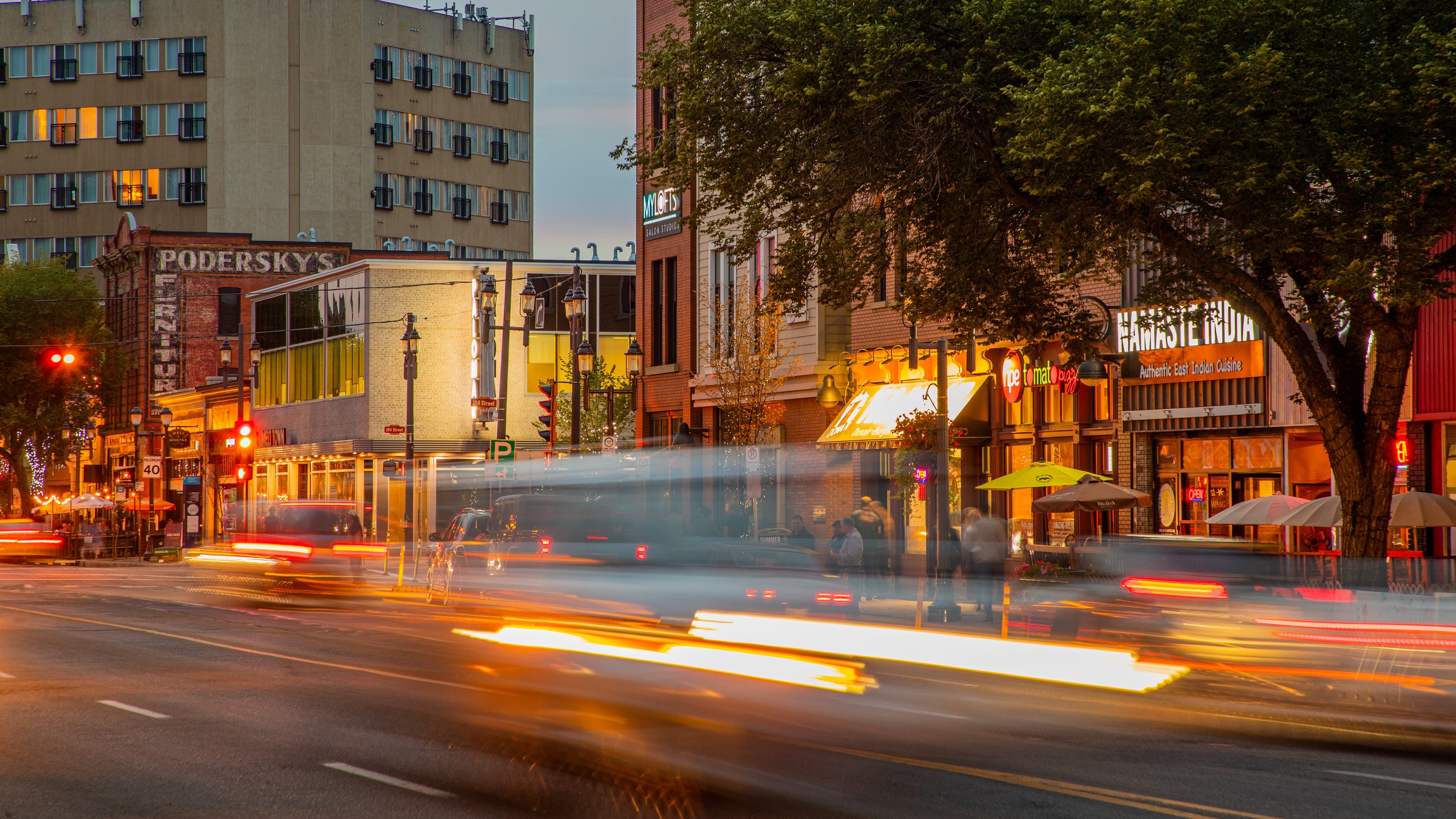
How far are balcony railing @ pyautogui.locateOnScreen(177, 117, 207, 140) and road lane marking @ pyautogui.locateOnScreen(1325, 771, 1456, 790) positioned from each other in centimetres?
7623

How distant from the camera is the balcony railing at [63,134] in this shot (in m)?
79.1

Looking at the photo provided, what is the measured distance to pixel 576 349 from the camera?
34.7 metres

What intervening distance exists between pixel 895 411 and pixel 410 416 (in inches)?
717

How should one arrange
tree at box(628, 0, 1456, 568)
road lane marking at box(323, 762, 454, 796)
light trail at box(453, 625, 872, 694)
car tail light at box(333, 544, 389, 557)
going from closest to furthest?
1. road lane marking at box(323, 762, 454, 796)
2. light trail at box(453, 625, 872, 694)
3. tree at box(628, 0, 1456, 568)
4. car tail light at box(333, 544, 389, 557)

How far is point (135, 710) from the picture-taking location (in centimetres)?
1255

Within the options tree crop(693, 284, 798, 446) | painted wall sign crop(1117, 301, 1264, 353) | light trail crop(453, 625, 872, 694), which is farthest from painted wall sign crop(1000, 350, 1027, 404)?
light trail crop(453, 625, 872, 694)

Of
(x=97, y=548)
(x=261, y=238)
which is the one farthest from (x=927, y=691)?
(x=261, y=238)

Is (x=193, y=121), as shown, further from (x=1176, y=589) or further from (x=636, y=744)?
(x=636, y=744)

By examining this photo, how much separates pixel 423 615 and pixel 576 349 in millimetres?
12526

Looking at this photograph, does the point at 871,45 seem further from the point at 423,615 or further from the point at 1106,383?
the point at 1106,383

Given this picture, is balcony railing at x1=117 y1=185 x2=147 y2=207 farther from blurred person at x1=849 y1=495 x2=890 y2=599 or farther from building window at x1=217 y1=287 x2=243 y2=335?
blurred person at x1=849 y1=495 x2=890 y2=599

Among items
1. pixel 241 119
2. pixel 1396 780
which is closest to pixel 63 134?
pixel 241 119

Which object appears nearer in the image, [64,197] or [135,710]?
[135,710]

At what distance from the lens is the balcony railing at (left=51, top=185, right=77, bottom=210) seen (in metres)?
79.1
